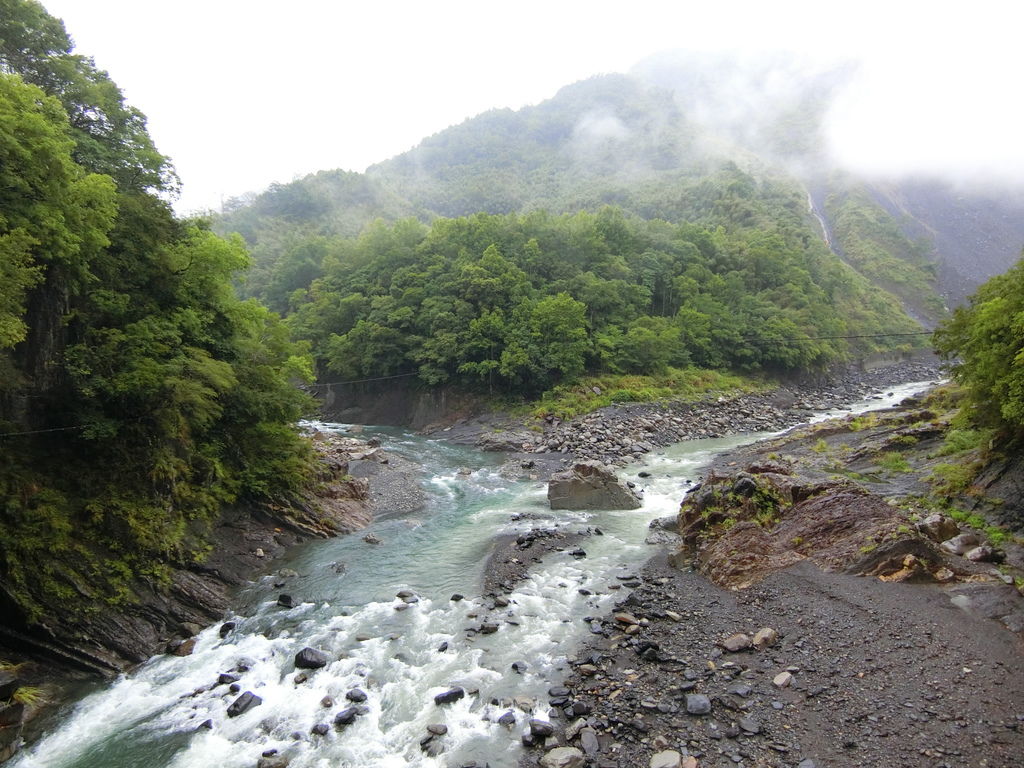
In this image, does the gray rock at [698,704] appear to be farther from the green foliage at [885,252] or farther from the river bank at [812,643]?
the green foliage at [885,252]

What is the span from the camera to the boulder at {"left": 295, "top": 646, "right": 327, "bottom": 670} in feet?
39.8

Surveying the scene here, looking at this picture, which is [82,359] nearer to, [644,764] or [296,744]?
[296,744]

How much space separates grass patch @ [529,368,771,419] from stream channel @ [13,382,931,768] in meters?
23.5

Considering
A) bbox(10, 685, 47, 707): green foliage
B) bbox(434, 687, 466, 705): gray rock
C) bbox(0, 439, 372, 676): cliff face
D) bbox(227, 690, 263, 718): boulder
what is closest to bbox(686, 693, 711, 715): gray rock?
bbox(434, 687, 466, 705): gray rock

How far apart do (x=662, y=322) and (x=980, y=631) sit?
47591mm

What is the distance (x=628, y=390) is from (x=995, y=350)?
1245 inches

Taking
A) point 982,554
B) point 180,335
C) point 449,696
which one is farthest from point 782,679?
point 180,335

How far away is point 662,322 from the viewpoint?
56.2m

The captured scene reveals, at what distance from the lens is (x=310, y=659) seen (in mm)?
12172

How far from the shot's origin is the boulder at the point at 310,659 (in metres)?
12.1

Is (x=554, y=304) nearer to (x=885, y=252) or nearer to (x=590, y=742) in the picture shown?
(x=590, y=742)

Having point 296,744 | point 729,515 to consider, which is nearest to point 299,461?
point 296,744

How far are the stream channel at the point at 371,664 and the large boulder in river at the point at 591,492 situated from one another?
1.78m

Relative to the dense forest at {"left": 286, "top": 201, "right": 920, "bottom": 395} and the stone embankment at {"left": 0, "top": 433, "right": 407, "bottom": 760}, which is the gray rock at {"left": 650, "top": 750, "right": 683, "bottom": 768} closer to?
the stone embankment at {"left": 0, "top": 433, "right": 407, "bottom": 760}
